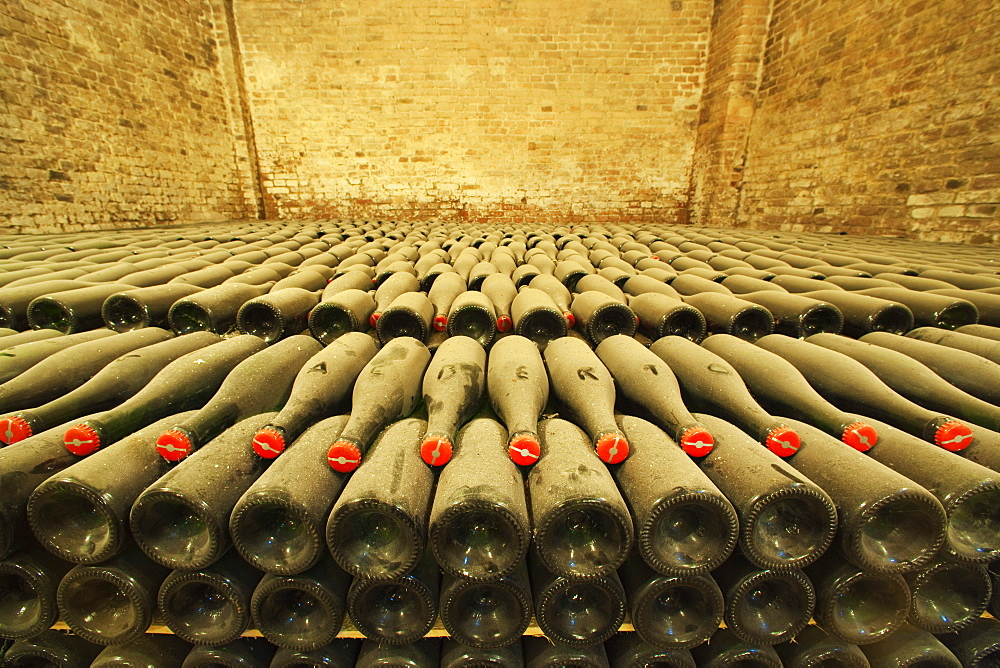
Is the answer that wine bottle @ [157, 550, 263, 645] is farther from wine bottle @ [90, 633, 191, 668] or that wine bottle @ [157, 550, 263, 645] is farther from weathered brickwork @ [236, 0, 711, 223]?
weathered brickwork @ [236, 0, 711, 223]

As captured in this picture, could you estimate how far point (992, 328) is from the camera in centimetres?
156

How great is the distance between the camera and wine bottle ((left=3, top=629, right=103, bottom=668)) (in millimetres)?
1065

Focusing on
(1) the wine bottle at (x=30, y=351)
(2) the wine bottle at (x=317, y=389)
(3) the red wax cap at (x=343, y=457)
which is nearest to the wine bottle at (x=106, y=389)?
(1) the wine bottle at (x=30, y=351)

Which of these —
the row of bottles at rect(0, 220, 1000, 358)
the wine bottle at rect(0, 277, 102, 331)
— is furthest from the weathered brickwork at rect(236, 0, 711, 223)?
the wine bottle at rect(0, 277, 102, 331)

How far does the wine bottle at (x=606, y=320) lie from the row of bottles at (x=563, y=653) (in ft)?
3.45

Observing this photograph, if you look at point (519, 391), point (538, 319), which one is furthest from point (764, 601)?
point (538, 319)

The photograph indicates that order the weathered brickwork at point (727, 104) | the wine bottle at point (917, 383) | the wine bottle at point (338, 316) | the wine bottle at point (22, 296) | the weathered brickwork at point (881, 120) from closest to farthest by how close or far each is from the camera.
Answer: the wine bottle at point (917, 383)
the wine bottle at point (338, 316)
the wine bottle at point (22, 296)
the weathered brickwork at point (881, 120)
the weathered brickwork at point (727, 104)

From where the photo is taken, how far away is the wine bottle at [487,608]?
34.3 inches

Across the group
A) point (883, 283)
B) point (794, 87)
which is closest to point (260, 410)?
point (883, 283)

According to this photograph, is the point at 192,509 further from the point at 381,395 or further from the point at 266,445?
the point at 381,395

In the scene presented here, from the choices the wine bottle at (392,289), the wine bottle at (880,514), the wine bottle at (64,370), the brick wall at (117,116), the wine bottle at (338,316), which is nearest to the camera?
the wine bottle at (880,514)

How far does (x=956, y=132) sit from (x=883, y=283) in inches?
146

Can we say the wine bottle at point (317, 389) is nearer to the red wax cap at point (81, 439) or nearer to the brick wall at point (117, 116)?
the red wax cap at point (81, 439)

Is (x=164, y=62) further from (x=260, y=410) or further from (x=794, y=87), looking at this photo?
(x=794, y=87)
